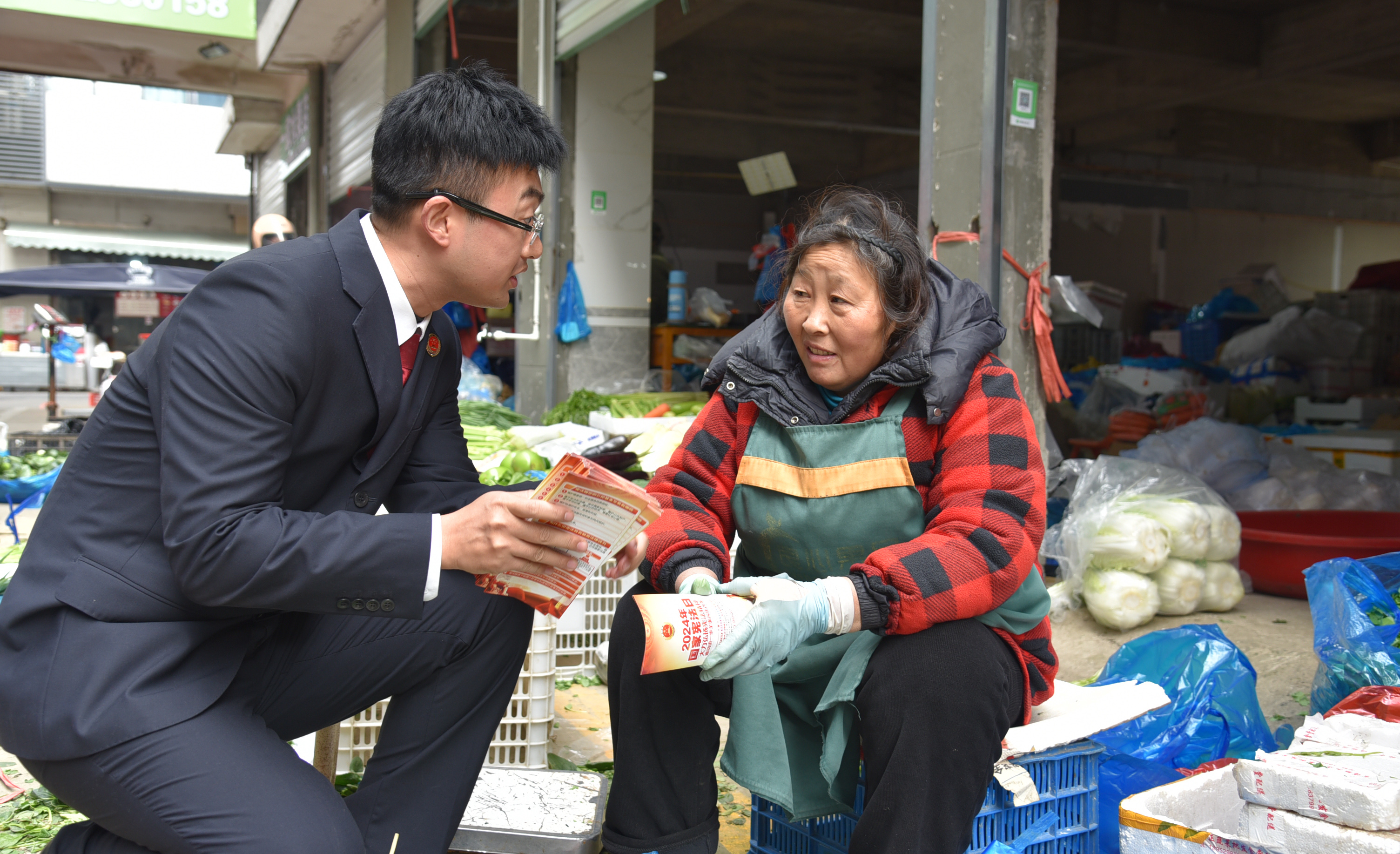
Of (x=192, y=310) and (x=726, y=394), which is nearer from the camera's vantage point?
(x=192, y=310)

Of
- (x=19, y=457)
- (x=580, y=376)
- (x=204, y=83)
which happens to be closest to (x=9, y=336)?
(x=204, y=83)

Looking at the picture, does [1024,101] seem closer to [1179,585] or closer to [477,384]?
[1179,585]

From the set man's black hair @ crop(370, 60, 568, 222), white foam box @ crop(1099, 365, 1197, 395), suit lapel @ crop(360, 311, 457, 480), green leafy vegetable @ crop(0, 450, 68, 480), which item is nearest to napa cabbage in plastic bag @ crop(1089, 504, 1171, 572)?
suit lapel @ crop(360, 311, 457, 480)

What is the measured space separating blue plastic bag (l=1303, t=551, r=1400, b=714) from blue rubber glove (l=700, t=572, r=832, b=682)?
147 cm

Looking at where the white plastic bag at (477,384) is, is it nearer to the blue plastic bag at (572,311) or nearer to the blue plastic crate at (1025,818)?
the blue plastic bag at (572,311)

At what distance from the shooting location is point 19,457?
771cm

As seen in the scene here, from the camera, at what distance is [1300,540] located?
13.6ft

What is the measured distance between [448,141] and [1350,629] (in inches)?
90.7

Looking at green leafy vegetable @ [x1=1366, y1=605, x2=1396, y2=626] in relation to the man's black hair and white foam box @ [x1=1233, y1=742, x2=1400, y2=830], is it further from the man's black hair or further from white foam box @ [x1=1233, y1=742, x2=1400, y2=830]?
the man's black hair

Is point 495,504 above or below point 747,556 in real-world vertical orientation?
above

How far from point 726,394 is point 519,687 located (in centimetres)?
106

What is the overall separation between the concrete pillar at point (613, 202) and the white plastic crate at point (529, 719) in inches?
186

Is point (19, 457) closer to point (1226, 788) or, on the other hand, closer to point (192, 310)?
point (192, 310)

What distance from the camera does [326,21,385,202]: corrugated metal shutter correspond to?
11.0m
